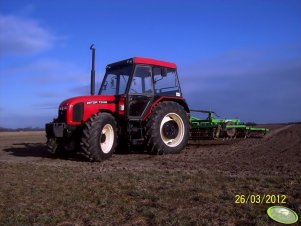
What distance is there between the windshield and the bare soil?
2692mm

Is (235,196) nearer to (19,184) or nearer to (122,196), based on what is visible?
(122,196)

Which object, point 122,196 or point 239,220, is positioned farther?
point 122,196

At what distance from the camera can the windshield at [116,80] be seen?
10.3 meters

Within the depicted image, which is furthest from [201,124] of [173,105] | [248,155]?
[248,155]

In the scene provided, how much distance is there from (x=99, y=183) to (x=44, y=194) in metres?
0.95

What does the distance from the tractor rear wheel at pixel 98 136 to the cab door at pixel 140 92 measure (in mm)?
818

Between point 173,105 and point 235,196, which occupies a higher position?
point 173,105

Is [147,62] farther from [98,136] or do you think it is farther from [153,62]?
[98,136]

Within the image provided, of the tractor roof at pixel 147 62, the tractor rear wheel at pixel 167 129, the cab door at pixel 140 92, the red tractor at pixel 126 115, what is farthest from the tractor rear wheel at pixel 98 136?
the tractor roof at pixel 147 62

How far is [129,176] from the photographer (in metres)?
6.52
